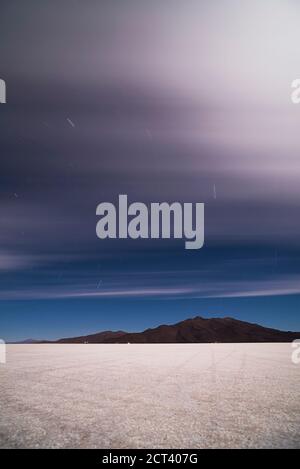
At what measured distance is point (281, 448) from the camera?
643 cm

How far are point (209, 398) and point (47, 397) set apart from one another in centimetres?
461

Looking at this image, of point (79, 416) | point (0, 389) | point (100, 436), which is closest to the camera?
Answer: point (100, 436)

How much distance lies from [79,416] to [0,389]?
5.15 metres

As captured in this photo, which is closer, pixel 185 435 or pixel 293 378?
pixel 185 435

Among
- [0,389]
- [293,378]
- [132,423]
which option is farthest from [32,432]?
[293,378]

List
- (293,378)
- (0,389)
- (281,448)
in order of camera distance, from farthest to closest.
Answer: (293,378)
(0,389)
(281,448)

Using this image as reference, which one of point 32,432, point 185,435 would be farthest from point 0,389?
point 185,435

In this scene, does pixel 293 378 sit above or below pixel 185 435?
below

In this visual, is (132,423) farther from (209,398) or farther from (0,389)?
(0,389)

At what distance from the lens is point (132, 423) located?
7801 millimetres
